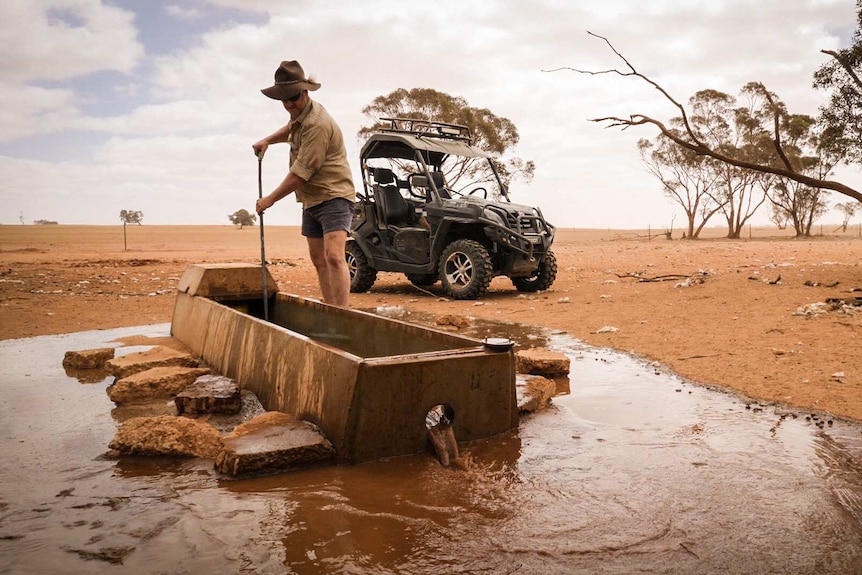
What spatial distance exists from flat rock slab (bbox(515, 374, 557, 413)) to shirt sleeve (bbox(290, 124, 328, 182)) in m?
2.35

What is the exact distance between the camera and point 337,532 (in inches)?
87.6

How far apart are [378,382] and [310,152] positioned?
2.86 meters

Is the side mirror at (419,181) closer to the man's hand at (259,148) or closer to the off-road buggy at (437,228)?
the off-road buggy at (437,228)

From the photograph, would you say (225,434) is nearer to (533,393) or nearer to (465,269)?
(533,393)

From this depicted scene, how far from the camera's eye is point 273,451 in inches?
110

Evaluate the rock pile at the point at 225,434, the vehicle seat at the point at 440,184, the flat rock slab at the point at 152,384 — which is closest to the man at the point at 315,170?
the flat rock slab at the point at 152,384

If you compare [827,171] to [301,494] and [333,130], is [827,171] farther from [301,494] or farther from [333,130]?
[301,494]

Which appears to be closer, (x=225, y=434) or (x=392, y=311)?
(x=225, y=434)

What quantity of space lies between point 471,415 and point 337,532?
1085mm

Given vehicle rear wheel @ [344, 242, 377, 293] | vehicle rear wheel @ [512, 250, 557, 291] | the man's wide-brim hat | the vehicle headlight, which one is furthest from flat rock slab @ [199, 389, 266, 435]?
vehicle rear wheel @ [344, 242, 377, 293]

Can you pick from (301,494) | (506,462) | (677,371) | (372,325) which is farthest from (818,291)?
(301,494)

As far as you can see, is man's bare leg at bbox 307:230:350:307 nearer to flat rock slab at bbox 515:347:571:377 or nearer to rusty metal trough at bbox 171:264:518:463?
rusty metal trough at bbox 171:264:518:463

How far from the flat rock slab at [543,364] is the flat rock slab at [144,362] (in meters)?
2.37

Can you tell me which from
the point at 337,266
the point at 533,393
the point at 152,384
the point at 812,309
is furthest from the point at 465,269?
the point at 152,384
